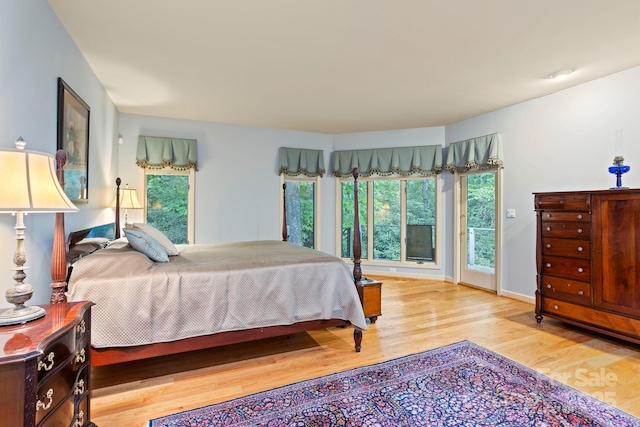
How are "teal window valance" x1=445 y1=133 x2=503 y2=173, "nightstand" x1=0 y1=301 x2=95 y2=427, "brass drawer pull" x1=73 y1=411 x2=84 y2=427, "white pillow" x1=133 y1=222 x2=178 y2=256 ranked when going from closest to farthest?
1. "nightstand" x1=0 y1=301 x2=95 y2=427
2. "brass drawer pull" x1=73 y1=411 x2=84 y2=427
3. "white pillow" x1=133 y1=222 x2=178 y2=256
4. "teal window valance" x1=445 y1=133 x2=503 y2=173

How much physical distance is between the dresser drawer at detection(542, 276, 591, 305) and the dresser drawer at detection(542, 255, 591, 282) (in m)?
0.05

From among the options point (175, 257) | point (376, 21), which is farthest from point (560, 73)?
point (175, 257)

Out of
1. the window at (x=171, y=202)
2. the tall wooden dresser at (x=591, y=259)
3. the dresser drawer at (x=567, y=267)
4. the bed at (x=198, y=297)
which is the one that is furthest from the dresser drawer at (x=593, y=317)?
the window at (x=171, y=202)

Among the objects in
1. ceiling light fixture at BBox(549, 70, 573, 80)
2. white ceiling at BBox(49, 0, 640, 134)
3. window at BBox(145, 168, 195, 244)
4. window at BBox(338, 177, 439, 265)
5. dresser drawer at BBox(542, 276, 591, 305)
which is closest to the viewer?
white ceiling at BBox(49, 0, 640, 134)

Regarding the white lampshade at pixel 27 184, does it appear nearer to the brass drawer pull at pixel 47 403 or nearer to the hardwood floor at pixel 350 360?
the brass drawer pull at pixel 47 403

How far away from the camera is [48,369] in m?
1.16

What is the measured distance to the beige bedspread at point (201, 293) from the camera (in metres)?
2.01

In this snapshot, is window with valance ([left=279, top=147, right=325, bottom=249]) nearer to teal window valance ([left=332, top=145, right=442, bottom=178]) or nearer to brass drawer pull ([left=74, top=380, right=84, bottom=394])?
teal window valance ([left=332, top=145, right=442, bottom=178])

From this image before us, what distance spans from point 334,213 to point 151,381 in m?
4.14

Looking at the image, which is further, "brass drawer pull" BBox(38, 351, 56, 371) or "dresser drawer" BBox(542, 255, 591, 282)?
"dresser drawer" BBox(542, 255, 591, 282)

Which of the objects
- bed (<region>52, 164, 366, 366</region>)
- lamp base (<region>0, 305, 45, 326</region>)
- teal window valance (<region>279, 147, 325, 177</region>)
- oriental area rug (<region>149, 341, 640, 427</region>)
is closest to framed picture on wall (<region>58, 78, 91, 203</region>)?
bed (<region>52, 164, 366, 366</region>)

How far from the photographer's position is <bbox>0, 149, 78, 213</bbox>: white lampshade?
1174 millimetres

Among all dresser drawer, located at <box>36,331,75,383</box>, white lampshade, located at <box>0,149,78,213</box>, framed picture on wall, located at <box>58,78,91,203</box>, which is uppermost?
framed picture on wall, located at <box>58,78,91,203</box>

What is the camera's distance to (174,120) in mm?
4879
